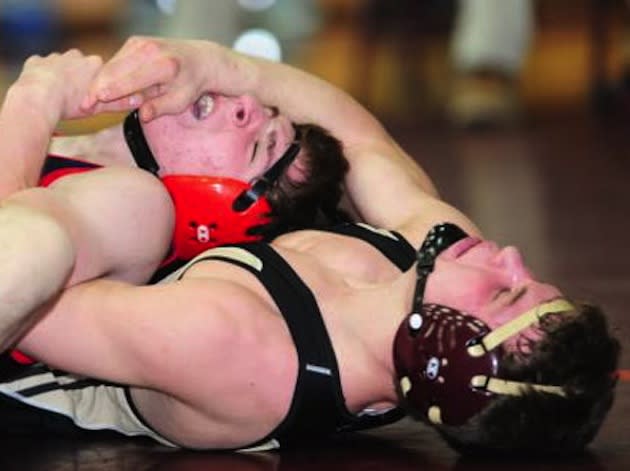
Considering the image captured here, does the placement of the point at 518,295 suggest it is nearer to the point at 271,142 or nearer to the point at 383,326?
the point at 383,326

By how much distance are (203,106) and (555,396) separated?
87 centimetres

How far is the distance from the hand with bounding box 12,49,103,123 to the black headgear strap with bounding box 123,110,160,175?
0.14 m

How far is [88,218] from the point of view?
2365 millimetres

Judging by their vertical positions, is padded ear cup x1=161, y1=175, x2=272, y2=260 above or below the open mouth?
below

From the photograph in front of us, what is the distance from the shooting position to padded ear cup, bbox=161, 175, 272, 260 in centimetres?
273

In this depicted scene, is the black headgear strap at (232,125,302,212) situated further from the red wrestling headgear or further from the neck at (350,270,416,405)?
the neck at (350,270,416,405)

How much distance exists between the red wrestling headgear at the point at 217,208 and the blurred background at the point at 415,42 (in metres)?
4.27

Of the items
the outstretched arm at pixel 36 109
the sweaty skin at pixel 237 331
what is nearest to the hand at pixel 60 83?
the outstretched arm at pixel 36 109

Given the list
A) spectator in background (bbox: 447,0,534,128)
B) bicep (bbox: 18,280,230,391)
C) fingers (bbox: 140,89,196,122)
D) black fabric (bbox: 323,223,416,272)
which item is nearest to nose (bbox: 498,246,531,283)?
black fabric (bbox: 323,223,416,272)

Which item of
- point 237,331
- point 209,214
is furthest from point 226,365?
point 209,214

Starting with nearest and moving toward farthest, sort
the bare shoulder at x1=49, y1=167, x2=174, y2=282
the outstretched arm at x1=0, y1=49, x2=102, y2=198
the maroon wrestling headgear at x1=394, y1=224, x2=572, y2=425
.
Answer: the maroon wrestling headgear at x1=394, y1=224, x2=572, y2=425 → the bare shoulder at x1=49, y1=167, x2=174, y2=282 → the outstretched arm at x1=0, y1=49, x2=102, y2=198

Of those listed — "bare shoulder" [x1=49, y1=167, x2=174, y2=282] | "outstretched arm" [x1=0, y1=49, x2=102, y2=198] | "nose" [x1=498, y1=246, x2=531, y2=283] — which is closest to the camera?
"nose" [x1=498, y1=246, x2=531, y2=283]

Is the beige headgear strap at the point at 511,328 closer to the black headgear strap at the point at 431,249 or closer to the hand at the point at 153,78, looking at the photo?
the black headgear strap at the point at 431,249

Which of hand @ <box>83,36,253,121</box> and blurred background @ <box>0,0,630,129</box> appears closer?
hand @ <box>83,36,253,121</box>
